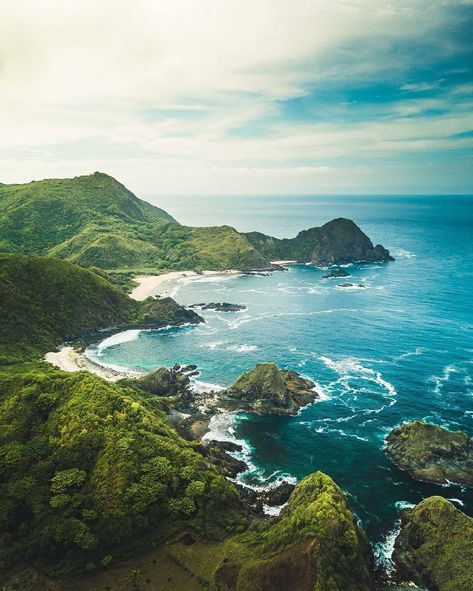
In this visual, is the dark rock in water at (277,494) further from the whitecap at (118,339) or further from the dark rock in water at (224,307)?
the dark rock in water at (224,307)

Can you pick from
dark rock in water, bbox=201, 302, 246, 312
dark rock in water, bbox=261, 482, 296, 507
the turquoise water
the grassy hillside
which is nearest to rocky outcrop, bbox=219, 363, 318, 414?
the turquoise water

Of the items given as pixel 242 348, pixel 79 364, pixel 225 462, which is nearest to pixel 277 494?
pixel 225 462

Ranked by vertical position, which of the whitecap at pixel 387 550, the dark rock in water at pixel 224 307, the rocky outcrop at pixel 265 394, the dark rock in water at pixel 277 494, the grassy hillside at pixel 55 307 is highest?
the grassy hillside at pixel 55 307

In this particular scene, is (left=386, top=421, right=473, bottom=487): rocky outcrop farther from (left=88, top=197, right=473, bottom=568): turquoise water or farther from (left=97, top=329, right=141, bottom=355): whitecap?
(left=97, top=329, right=141, bottom=355): whitecap

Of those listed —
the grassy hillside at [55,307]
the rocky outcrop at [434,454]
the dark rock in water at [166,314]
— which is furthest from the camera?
the dark rock in water at [166,314]

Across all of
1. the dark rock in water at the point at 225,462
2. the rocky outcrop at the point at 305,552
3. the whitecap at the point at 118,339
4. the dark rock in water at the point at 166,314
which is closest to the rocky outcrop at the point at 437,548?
the rocky outcrop at the point at 305,552

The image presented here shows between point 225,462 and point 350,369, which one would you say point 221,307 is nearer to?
point 350,369

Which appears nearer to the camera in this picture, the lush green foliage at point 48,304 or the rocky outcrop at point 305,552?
the rocky outcrop at point 305,552
